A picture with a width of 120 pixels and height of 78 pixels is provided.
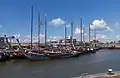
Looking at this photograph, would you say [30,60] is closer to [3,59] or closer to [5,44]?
[3,59]

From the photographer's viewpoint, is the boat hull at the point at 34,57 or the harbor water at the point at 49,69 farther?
the boat hull at the point at 34,57

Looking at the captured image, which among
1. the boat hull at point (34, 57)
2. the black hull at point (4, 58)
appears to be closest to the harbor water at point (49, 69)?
the black hull at point (4, 58)

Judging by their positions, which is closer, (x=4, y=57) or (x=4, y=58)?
(x=4, y=58)

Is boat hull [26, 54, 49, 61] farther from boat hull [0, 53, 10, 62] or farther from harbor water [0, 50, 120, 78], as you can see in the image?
harbor water [0, 50, 120, 78]

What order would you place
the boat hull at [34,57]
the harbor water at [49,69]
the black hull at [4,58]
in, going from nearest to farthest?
the harbor water at [49,69], the black hull at [4,58], the boat hull at [34,57]

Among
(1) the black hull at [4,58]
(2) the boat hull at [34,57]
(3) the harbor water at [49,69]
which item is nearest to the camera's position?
(3) the harbor water at [49,69]

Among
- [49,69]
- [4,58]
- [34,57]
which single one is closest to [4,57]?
[4,58]

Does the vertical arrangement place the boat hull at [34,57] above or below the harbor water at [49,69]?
above

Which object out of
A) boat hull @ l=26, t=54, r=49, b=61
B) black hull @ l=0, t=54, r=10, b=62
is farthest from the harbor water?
boat hull @ l=26, t=54, r=49, b=61

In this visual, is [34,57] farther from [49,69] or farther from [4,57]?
[49,69]

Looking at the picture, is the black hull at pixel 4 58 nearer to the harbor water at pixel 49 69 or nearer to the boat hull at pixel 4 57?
the boat hull at pixel 4 57

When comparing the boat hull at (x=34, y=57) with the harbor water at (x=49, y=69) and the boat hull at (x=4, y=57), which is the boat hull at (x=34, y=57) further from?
the harbor water at (x=49, y=69)

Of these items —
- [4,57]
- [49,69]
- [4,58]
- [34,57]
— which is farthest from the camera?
[34,57]
